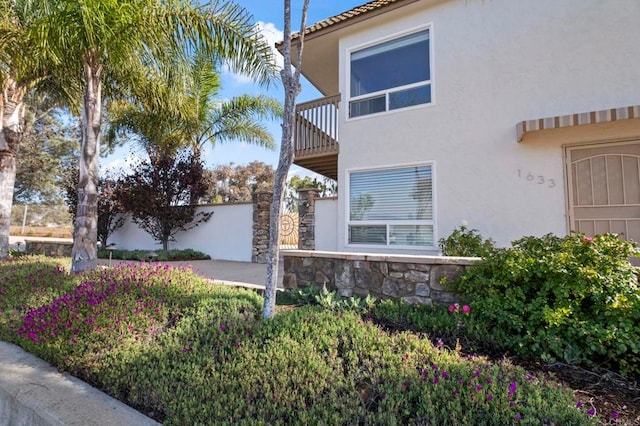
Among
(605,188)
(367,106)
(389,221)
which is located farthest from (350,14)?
(605,188)

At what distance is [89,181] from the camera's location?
18.8 ft

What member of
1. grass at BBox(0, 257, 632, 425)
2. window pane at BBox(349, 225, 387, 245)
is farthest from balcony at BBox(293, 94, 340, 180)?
grass at BBox(0, 257, 632, 425)

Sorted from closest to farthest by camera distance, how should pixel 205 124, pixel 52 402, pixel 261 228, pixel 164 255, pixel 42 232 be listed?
pixel 52 402, pixel 261 228, pixel 164 255, pixel 205 124, pixel 42 232

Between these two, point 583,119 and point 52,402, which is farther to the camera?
point 583,119

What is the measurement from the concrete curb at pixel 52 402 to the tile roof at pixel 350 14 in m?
7.86

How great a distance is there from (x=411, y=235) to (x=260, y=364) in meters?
4.98

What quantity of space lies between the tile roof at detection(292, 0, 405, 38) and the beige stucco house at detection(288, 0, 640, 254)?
4 centimetres

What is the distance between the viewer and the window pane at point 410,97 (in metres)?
7.12

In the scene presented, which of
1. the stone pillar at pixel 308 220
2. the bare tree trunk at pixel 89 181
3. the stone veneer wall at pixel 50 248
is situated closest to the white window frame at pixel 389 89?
the stone pillar at pixel 308 220

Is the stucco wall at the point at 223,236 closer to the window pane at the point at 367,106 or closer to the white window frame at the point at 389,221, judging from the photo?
the white window frame at the point at 389,221

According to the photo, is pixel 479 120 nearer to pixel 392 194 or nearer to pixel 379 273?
pixel 392 194

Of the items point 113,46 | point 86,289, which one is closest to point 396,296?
point 86,289

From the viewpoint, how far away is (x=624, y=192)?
209 inches

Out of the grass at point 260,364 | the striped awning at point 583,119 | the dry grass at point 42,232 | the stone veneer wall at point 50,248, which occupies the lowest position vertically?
the grass at point 260,364
